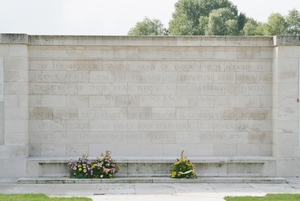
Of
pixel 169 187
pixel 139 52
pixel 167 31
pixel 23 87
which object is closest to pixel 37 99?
pixel 23 87

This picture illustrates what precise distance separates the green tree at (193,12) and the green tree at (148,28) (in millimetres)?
2484

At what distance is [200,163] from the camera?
1430 cm

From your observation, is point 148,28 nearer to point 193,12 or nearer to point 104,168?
point 193,12

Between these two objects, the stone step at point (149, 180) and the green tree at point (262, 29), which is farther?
the green tree at point (262, 29)

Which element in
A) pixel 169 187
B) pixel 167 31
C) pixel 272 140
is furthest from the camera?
pixel 167 31

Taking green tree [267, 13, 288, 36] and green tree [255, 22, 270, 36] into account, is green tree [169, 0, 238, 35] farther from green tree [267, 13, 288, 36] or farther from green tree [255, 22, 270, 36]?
green tree [267, 13, 288, 36]

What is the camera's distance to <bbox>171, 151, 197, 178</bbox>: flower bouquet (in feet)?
45.3

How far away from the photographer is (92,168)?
13867mm

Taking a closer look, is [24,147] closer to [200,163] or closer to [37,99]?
[37,99]

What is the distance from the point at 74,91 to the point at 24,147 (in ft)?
7.15

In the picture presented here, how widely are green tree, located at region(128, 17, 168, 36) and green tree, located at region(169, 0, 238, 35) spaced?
8.15ft

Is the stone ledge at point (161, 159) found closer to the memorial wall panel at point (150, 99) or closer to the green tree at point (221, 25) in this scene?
the memorial wall panel at point (150, 99)

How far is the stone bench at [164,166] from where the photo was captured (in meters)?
14.1

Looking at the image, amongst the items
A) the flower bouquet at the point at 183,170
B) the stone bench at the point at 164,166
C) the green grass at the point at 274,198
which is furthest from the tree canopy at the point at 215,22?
the green grass at the point at 274,198
